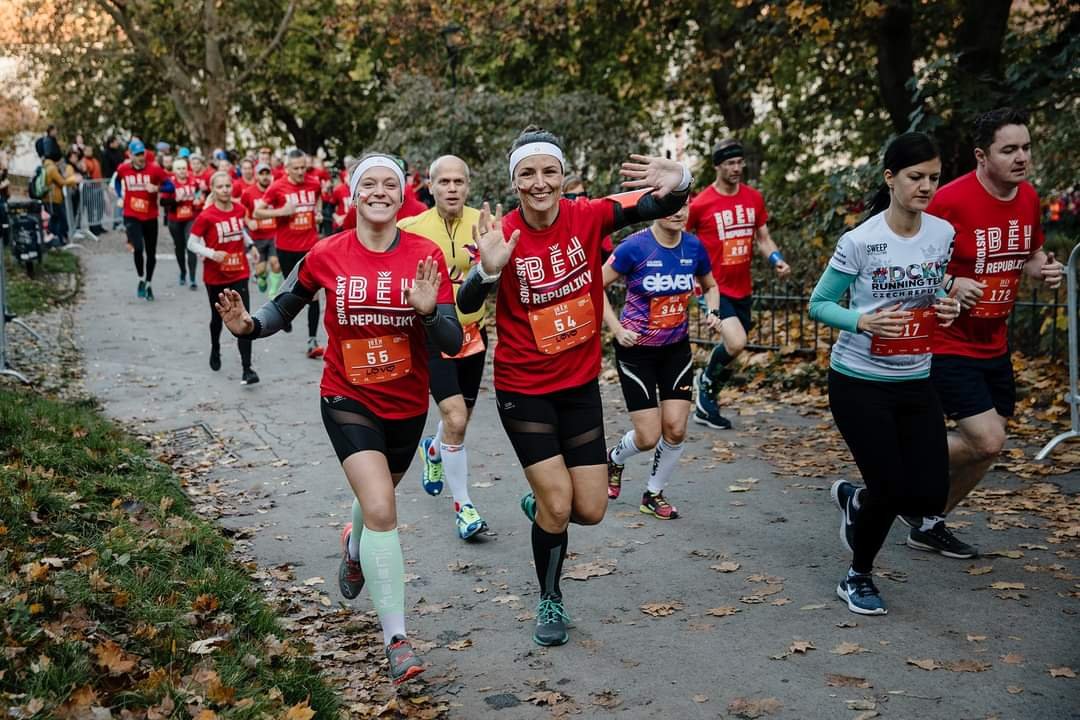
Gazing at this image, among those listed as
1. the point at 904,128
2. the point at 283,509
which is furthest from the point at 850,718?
the point at 904,128

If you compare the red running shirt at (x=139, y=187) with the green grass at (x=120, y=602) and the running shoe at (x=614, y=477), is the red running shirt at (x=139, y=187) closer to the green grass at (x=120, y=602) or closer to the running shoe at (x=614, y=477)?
the green grass at (x=120, y=602)

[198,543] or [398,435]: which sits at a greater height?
[398,435]

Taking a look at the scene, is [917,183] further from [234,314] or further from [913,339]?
[234,314]

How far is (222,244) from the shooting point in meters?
12.0

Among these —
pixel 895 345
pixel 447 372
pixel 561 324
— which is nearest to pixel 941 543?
pixel 895 345

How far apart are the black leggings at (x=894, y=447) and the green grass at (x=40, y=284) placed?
40.9 feet

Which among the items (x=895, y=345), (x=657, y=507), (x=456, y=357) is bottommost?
(x=657, y=507)

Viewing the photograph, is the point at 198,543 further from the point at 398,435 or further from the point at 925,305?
the point at 925,305

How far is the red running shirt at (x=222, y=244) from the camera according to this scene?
12.0 m

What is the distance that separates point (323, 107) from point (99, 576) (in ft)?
106

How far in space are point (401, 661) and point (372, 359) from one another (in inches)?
50.7

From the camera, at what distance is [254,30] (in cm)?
3331

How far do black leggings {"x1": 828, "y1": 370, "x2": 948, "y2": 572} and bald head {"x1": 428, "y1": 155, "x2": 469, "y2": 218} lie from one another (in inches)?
112

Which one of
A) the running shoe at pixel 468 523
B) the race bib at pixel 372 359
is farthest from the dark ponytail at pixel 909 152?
the running shoe at pixel 468 523
